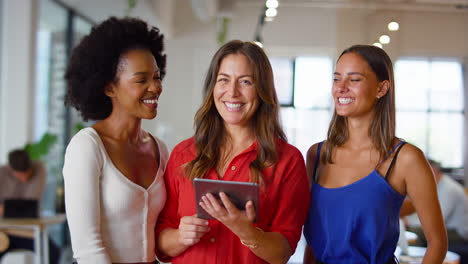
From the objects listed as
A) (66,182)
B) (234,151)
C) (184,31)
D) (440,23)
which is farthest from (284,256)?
(440,23)

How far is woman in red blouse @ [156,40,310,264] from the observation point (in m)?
1.93

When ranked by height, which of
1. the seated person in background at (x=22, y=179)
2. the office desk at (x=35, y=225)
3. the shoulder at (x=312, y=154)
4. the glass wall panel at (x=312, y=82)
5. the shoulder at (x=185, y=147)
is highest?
the glass wall panel at (x=312, y=82)

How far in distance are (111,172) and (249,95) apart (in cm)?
61

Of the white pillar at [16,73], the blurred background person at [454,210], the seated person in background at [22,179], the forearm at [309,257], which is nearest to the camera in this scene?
the forearm at [309,257]

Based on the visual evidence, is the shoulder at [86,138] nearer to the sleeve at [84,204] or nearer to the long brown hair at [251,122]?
the sleeve at [84,204]

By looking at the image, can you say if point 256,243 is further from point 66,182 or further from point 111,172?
point 66,182

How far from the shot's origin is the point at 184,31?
34.7 feet

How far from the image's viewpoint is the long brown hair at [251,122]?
1.98m

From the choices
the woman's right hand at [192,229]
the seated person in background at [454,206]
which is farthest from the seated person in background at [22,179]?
the seated person in background at [454,206]

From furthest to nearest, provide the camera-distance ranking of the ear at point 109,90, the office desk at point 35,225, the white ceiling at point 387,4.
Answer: the white ceiling at point 387,4, the office desk at point 35,225, the ear at point 109,90

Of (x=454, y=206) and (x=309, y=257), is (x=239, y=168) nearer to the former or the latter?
(x=309, y=257)

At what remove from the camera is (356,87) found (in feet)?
7.22

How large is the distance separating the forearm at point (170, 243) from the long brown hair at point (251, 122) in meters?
0.24

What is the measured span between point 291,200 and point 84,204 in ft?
2.52
